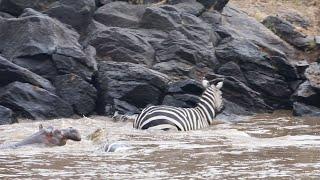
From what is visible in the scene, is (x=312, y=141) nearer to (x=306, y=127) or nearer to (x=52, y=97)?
(x=306, y=127)

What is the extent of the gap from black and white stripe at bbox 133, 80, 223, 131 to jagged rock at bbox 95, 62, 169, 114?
1336 mm

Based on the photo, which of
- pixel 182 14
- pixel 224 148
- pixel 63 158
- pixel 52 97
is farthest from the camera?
pixel 182 14

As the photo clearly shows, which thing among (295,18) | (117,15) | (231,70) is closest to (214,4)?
(117,15)

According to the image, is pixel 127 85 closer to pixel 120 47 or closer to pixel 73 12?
pixel 120 47

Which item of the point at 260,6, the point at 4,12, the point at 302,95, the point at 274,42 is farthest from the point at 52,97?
the point at 260,6

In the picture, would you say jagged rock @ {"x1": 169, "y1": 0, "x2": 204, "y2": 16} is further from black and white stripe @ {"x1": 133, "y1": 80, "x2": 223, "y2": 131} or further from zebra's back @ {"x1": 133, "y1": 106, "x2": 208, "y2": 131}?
zebra's back @ {"x1": 133, "y1": 106, "x2": 208, "y2": 131}

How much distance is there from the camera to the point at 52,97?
1370cm

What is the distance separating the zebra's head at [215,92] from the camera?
1431 centimetres

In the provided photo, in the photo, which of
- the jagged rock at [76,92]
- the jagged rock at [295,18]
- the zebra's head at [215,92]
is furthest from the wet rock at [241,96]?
the jagged rock at [295,18]

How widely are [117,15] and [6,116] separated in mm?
6563

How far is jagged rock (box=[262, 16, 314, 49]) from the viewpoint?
803 inches

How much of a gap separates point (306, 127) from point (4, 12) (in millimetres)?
8615

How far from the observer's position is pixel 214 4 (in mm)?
20219

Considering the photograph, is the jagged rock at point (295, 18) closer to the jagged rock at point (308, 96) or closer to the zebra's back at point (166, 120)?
the jagged rock at point (308, 96)
